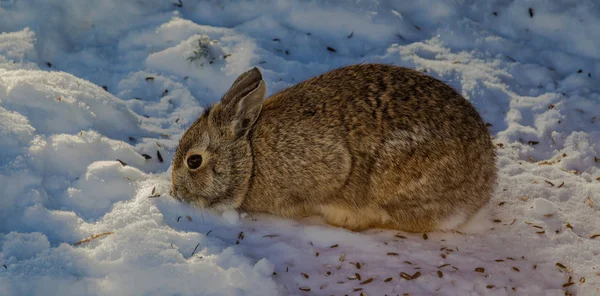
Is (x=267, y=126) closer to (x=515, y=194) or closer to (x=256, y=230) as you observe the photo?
(x=256, y=230)

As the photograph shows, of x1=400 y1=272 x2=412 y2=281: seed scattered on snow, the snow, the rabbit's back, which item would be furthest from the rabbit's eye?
x1=400 y1=272 x2=412 y2=281: seed scattered on snow

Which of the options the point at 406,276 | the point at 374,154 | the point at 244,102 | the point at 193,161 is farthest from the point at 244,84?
the point at 406,276

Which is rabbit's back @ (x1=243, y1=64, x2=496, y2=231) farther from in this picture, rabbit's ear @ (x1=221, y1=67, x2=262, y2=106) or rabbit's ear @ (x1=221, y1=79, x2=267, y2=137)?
rabbit's ear @ (x1=221, y1=67, x2=262, y2=106)

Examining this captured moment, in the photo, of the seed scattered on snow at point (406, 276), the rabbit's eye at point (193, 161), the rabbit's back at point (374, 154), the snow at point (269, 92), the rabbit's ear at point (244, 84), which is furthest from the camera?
the rabbit's eye at point (193, 161)

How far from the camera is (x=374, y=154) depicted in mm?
5207

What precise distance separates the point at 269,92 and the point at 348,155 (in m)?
2.07

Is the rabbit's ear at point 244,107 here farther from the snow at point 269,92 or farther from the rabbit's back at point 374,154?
the snow at point 269,92

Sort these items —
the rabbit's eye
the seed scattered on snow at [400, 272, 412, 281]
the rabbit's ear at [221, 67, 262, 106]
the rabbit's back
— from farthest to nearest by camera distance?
the rabbit's eye
the rabbit's ear at [221, 67, 262, 106]
the rabbit's back
the seed scattered on snow at [400, 272, 412, 281]

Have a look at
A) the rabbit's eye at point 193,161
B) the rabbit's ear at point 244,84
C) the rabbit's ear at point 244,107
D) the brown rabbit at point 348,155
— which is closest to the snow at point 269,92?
the brown rabbit at point 348,155

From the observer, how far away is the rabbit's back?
518cm

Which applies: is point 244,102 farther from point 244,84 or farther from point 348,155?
point 348,155

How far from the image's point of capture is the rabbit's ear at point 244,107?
5.23m

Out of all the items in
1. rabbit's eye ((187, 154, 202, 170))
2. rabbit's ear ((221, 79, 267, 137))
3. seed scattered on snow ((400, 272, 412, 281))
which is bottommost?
rabbit's eye ((187, 154, 202, 170))

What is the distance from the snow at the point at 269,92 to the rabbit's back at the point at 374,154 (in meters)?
0.26
